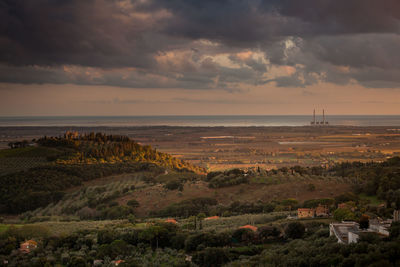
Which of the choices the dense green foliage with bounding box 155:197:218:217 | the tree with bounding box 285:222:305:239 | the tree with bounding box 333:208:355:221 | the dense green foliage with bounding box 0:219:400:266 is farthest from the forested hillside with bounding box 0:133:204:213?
the tree with bounding box 333:208:355:221

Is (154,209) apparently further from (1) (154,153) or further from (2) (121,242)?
(1) (154,153)

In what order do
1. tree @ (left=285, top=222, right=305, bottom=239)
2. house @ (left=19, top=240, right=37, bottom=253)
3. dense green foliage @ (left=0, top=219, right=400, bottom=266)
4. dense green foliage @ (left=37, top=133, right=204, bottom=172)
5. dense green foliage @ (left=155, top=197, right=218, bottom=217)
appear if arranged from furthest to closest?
dense green foliage @ (left=37, top=133, right=204, bottom=172) < dense green foliage @ (left=155, top=197, right=218, bottom=217) < house @ (left=19, top=240, right=37, bottom=253) < tree @ (left=285, top=222, right=305, bottom=239) < dense green foliage @ (left=0, top=219, right=400, bottom=266)

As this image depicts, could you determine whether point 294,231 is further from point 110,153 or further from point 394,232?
point 110,153

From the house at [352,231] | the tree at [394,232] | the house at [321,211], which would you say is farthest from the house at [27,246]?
the house at [321,211]

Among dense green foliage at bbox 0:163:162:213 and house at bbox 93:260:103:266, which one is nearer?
house at bbox 93:260:103:266

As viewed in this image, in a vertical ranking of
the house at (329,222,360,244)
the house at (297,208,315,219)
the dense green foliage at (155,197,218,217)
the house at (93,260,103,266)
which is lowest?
the dense green foliage at (155,197,218,217)

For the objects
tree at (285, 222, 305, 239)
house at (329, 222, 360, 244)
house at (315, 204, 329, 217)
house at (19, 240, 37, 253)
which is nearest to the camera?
house at (329, 222, 360, 244)

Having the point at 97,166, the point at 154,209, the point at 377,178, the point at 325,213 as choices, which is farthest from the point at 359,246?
the point at 97,166

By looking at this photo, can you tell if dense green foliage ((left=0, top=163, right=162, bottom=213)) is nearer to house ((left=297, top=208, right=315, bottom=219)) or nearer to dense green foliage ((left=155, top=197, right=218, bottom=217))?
dense green foliage ((left=155, top=197, right=218, bottom=217))

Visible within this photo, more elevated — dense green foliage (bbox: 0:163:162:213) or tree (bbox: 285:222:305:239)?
tree (bbox: 285:222:305:239)
